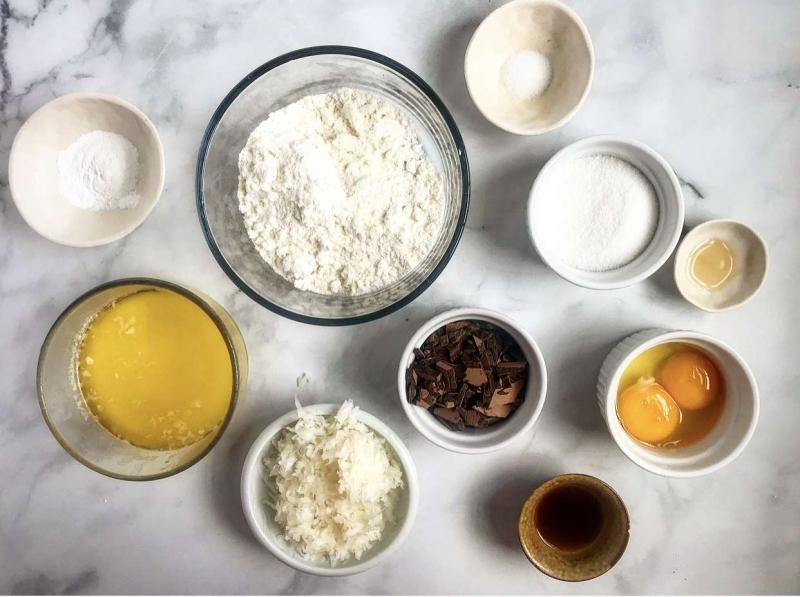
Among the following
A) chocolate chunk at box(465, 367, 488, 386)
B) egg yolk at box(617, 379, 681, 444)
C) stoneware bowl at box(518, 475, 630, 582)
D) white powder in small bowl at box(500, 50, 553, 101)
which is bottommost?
stoneware bowl at box(518, 475, 630, 582)

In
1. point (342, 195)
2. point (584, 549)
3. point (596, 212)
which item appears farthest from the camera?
point (584, 549)

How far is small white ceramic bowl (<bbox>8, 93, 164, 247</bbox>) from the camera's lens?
1.42m

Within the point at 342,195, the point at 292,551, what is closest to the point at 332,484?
the point at 292,551

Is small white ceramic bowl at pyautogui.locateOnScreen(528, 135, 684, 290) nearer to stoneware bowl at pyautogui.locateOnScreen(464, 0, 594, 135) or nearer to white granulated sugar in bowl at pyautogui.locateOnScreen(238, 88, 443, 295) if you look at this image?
stoneware bowl at pyautogui.locateOnScreen(464, 0, 594, 135)

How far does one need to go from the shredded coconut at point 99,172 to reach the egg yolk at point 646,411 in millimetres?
1411

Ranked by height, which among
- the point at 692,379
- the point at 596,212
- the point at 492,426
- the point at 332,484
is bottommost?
the point at 332,484

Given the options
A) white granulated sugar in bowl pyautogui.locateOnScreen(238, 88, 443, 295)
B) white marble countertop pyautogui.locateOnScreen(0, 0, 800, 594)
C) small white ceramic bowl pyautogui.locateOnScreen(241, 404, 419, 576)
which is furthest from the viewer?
white marble countertop pyautogui.locateOnScreen(0, 0, 800, 594)

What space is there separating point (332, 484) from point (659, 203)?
111 centimetres

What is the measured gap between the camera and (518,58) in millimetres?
1483

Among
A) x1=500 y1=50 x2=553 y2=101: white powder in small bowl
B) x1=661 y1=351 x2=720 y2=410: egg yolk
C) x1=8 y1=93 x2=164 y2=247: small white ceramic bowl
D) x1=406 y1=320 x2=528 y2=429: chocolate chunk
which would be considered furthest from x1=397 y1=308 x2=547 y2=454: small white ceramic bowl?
x1=8 y1=93 x2=164 y2=247: small white ceramic bowl

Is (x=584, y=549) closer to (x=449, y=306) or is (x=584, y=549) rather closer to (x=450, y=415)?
(x=450, y=415)

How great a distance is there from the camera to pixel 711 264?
1500mm

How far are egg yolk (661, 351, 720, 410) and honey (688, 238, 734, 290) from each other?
20 cm

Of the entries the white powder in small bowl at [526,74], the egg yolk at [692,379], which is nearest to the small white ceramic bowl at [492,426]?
the egg yolk at [692,379]
